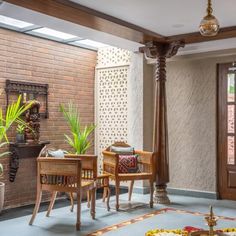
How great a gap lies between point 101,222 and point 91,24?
2.44 metres

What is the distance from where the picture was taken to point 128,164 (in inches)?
231

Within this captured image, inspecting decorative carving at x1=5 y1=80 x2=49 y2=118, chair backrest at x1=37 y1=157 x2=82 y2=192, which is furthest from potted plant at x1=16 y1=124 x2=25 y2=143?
chair backrest at x1=37 y1=157 x2=82 y2=192

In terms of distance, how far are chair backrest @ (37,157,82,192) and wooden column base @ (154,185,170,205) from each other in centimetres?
179

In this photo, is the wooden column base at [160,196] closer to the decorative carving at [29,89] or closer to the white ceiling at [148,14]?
the decorative carving at [29,89]

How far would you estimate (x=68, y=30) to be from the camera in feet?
17.4

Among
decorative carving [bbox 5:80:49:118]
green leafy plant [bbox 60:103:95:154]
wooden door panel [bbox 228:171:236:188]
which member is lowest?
wooden door panel [bbox 228:171:236:188]

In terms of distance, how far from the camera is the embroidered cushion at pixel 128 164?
583cm

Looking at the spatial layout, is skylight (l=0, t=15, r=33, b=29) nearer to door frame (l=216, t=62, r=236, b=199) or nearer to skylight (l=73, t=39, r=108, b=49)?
skylight (l=73, t=39, r=108, b=49)

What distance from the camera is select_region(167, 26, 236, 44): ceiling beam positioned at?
5414 millimetres

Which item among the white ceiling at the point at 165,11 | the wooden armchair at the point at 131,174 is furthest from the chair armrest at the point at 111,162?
the white ceiling at the point at 165,11

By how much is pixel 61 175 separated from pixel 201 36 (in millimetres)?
2881

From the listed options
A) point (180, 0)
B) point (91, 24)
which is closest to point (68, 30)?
point (91, 24)

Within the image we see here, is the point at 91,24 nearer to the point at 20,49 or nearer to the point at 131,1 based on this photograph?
the point at 131,1

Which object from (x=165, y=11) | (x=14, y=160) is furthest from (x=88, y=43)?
(x=165, y=11)
